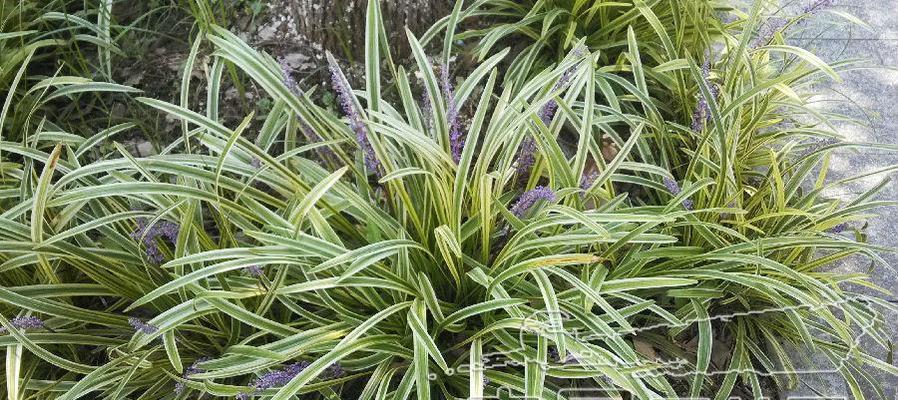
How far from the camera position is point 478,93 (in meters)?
2.51

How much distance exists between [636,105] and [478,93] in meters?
0.55

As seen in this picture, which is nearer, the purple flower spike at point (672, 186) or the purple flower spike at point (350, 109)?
the purple flower spike at point (350, 109)

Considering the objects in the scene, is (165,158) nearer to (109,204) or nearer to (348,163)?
(109,204)

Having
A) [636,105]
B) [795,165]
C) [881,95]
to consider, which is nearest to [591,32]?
[636,105]

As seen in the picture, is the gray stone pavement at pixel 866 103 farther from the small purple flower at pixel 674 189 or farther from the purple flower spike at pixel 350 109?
the purple flower spike at pixel 350 109

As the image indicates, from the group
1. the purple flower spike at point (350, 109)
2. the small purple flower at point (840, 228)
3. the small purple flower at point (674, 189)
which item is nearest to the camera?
the purple flower spike at point (350, 109)

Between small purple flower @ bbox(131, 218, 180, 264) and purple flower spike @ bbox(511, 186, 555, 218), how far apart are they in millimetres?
804

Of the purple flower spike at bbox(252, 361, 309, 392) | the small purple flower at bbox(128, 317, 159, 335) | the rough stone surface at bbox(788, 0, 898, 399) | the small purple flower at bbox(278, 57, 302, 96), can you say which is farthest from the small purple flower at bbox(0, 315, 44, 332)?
the rough stone surface at bbox(788, 0, 898, 399)

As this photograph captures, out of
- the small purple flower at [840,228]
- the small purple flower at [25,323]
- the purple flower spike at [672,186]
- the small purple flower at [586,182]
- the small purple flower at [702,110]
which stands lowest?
the small purple flower at [25,323]

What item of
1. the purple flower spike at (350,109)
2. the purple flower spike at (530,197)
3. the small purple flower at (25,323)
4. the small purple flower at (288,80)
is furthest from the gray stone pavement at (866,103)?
the small purple flower at (25,323)

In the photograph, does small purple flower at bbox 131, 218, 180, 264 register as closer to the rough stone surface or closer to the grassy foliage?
the grassy foliage

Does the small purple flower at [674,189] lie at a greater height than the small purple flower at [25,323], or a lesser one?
greater

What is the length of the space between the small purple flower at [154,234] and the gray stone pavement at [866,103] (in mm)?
1673

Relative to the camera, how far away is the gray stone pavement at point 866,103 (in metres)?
2.10
